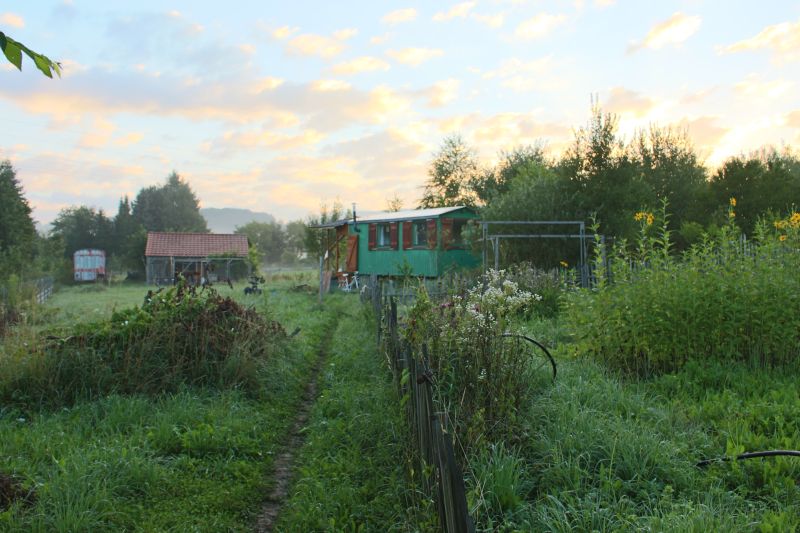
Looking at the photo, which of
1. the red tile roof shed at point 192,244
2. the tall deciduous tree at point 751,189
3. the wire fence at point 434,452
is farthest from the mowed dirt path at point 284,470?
the red tile roof shed at point 192,244

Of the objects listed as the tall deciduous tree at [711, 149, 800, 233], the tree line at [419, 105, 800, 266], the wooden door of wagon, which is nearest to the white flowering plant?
the tree line at [419, 105, 800, 266]

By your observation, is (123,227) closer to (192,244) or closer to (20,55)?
(192,244)

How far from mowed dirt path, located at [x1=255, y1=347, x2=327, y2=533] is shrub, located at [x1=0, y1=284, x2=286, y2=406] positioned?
2.30ft

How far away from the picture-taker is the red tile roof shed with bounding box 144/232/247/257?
139 feet

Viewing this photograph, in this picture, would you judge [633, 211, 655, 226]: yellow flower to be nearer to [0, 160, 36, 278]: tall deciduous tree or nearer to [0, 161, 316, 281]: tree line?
[0, 161, 316, 281]: tree line

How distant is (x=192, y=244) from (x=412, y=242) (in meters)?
25.2

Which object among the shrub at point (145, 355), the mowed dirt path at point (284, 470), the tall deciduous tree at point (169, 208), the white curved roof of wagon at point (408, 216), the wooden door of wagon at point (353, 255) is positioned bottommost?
the mowed dirt path at point (284, 470)

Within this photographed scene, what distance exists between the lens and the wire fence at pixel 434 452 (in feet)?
8.16

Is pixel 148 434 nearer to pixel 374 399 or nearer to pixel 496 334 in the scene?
pixel 374 399

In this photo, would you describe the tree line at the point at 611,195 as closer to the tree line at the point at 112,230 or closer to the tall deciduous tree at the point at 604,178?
the tall deciduous tree at the point at 604,178

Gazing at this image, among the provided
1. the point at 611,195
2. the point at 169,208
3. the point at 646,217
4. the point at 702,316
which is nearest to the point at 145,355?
the point at 702,316

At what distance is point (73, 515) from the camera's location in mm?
3762

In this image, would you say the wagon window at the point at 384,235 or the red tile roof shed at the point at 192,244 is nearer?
the wagon window at the point at 384,235

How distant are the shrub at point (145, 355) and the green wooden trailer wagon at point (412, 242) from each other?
12.2m
